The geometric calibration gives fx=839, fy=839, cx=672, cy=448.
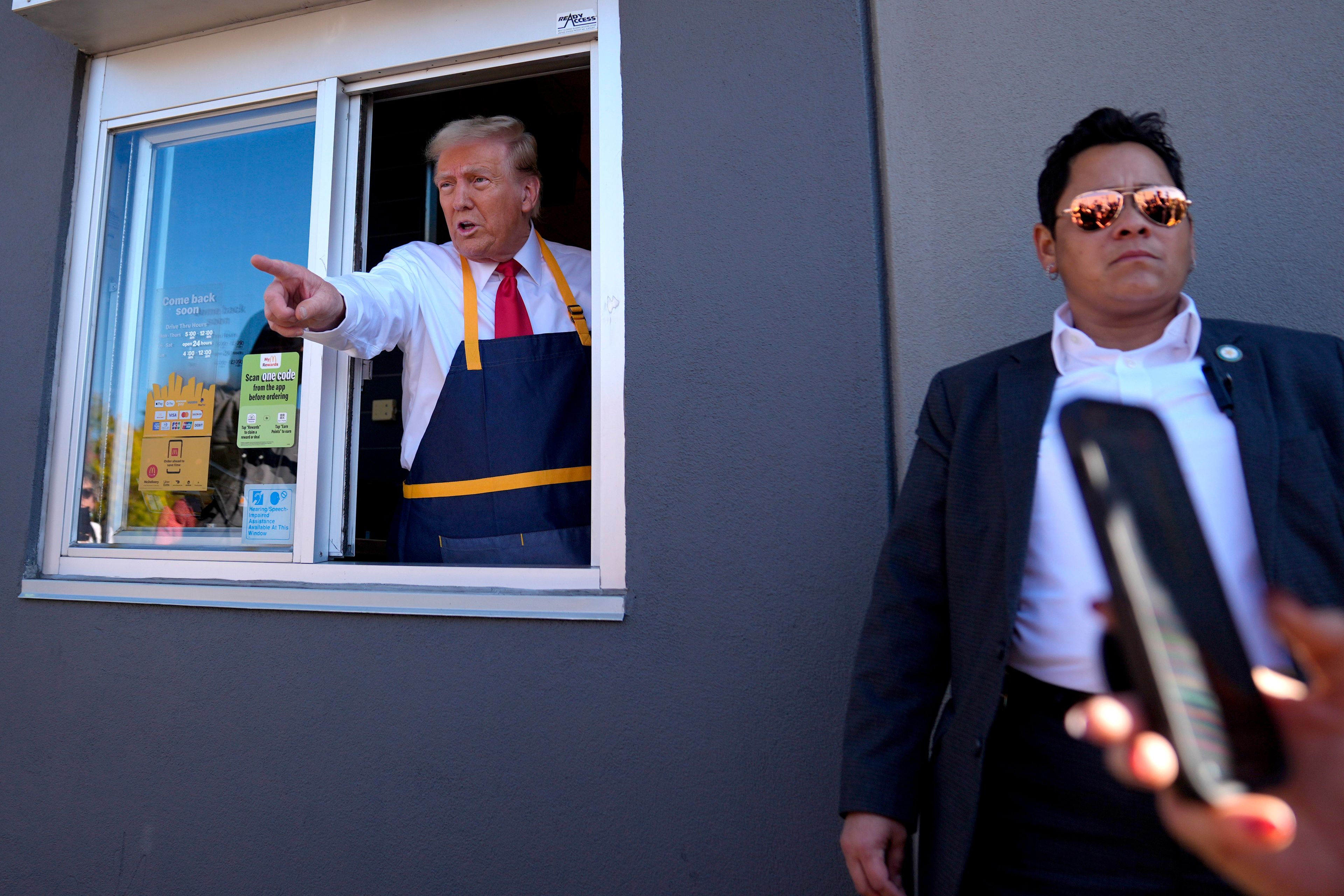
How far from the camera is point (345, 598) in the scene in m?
2.42

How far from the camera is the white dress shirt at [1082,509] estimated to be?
126 centimetres

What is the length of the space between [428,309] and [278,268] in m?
0.69

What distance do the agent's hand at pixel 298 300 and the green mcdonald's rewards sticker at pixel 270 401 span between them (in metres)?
0.48

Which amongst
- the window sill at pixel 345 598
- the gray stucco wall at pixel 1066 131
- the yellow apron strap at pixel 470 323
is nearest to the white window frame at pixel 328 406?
the window sill at pixel 345 598

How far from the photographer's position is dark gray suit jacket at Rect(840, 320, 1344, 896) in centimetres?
126

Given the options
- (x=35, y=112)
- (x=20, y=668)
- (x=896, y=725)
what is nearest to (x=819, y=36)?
(x=896, y=725)

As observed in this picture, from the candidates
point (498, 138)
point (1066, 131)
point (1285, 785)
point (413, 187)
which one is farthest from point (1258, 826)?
point (413, 187)

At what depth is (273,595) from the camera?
8.22ft

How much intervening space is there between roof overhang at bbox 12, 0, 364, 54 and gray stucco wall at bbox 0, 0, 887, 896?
1.37 m

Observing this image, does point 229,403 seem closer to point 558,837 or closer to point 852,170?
point 558,837

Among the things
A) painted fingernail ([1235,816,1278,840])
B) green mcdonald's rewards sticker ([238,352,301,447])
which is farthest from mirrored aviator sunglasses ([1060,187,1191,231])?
green mcdonald's rewards sticker ([238,352,301,447])

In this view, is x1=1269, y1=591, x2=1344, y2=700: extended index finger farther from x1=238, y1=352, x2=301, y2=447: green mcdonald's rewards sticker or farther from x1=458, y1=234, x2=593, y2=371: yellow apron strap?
x1=238, y1=352, x2=301, y2=447: green mcdonald's rewards sticker

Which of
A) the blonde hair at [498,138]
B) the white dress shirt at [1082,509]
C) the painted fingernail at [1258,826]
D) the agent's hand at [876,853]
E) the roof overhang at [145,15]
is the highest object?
the roof overhang at [145,15]

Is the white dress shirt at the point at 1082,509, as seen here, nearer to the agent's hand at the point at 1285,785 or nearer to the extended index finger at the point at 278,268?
the agent's hand at the point at 1285,785
